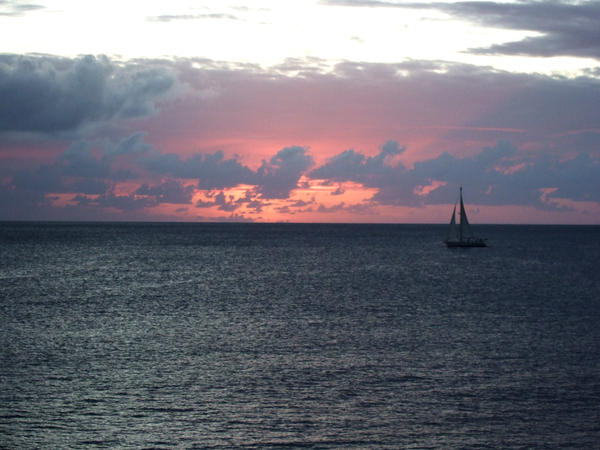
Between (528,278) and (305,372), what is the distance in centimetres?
7204

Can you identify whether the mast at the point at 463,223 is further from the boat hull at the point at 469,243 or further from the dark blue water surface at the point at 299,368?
the dark blue water surface at the point at 299,368

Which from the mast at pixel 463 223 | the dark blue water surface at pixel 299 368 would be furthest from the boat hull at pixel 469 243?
the dark blue water surface at pixel 299 368

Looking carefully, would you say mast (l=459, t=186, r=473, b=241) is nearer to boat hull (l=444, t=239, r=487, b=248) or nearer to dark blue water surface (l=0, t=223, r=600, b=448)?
boat hull (l=444, t=239, r=487, b=248)

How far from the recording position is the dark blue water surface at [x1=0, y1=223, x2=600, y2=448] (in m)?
30.3

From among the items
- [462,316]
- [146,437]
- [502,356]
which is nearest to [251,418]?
[146,437]

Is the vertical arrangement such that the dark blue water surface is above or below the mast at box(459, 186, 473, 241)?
below

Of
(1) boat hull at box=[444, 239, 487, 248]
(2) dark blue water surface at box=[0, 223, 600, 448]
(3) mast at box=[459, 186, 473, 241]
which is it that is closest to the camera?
(2) dark blue water surface at box=[0, 223, 600, 448]

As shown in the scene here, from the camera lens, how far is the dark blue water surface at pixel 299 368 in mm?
30281

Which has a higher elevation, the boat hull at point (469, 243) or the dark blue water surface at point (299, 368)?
the boat hull at point (469, 243)

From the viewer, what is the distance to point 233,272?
117 metres

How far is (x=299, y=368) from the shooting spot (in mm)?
41375

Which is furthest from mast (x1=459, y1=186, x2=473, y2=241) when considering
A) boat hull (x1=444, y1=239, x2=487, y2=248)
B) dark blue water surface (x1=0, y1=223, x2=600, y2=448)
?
dark blue water surface (x1=0, y1=223, x2=600, y2=448)

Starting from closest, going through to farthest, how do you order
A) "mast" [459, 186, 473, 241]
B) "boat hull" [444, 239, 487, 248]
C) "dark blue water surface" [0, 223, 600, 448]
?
1. "dark blue water surface" [0, 223, 600, 448]
2. "mast" [459, 186, 473, 241]
3. "boat hull" [444, 239, 487, 248]

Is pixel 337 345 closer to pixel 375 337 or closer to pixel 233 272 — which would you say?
pixel 375 337
